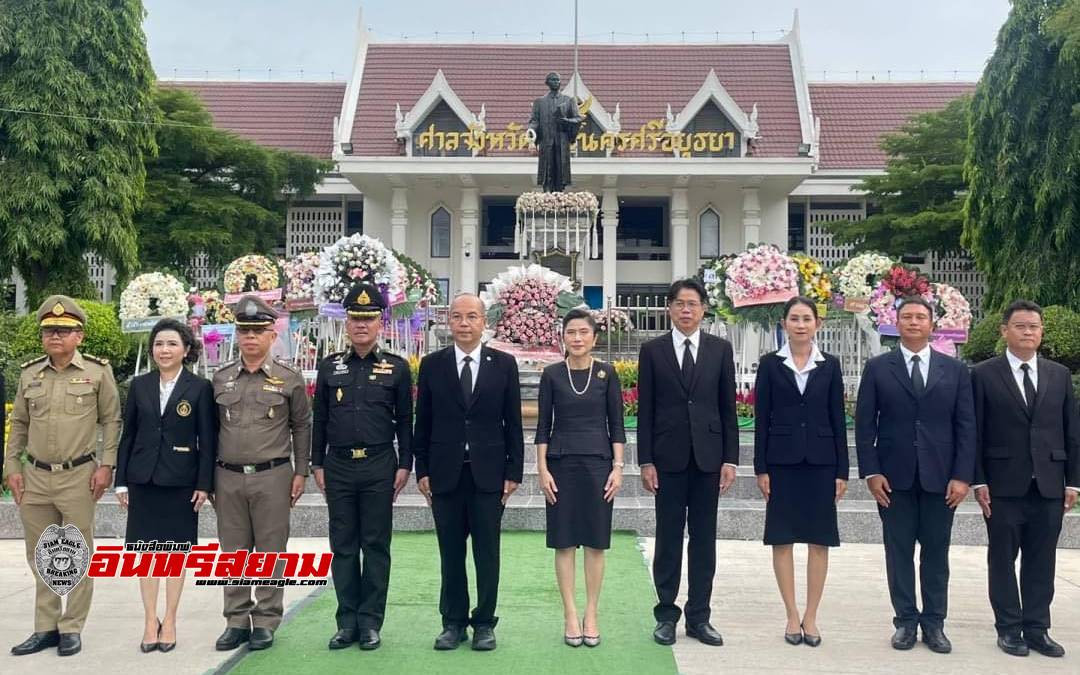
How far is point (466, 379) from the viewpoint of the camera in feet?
15.4

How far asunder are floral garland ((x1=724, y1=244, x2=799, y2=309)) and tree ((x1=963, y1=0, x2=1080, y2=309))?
751 centimetres

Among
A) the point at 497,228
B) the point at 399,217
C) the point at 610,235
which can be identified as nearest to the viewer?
the point at 610,235

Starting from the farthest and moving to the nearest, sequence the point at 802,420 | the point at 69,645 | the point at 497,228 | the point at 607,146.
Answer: the point at 497,228, the point at 607,146, the point at 802,420, the point at 69,645

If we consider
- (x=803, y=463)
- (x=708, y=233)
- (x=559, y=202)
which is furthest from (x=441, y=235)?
(x=803, y=463)

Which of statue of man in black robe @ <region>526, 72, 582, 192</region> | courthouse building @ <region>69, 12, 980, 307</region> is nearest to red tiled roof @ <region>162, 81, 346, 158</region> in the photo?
courthouse building @ <region>69, 12, 980, 307</region>

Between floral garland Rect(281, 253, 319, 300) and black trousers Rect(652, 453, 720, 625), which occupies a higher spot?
floral garland Rect(281, 253, 319, 300)

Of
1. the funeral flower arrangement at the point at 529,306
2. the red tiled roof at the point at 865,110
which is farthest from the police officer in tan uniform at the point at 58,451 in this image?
the red tiled roof at the point at 865,110

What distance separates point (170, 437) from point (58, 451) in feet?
1.88

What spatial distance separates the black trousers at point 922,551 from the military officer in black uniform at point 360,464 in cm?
238

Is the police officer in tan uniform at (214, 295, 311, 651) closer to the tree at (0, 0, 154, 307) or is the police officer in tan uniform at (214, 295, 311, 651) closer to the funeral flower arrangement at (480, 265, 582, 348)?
the funeral flower arrangement at (480, 265, 582, 348)

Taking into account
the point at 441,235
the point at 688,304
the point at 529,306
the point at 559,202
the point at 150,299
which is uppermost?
the point at 441,235

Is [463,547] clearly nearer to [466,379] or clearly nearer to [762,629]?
[466,379]

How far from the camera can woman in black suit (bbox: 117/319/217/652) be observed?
14.9ft

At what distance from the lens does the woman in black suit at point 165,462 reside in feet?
14.9
